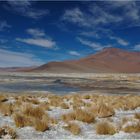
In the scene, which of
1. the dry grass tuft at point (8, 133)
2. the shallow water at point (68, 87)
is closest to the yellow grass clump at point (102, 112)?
the dry grass tuft at point (8, 133)

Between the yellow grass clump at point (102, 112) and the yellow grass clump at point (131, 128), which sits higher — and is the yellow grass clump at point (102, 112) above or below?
above

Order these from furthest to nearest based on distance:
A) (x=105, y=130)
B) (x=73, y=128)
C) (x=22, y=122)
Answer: (x=22, y=122)
(x=73, y=128)
(x=105, y=130)

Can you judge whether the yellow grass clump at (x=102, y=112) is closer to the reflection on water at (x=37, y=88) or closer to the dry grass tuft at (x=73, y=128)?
the dry grass tuft at (x=73, y=128)

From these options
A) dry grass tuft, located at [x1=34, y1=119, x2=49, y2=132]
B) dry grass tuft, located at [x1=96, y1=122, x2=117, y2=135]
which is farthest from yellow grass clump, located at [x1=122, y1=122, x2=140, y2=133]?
dry grass tuft, located at [x1=34, y1=119, x2=49, y2=132]

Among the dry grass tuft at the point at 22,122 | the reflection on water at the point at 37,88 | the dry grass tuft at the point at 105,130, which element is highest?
the reflection on water at the point at 37,88

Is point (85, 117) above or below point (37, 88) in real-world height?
below

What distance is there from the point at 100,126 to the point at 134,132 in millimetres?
823

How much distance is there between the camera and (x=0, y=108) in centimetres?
1021

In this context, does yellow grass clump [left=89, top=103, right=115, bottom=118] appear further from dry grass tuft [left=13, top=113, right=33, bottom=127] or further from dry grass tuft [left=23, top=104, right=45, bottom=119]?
dry grass tuft [left=13, top=113, right=33, bottom=127]

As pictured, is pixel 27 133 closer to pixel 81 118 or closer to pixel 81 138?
pixel 81 138

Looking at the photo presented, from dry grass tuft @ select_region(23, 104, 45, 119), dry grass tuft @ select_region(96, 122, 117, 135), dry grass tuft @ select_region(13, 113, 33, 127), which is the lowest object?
dry grass tuft @ select_region(96, 122, 117, 135)

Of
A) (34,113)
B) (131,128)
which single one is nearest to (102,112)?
(34,113)

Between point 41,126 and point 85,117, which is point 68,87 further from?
point 41,126

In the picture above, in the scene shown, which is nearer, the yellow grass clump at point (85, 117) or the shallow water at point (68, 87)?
the yellow grass clump at point (85, 117)
